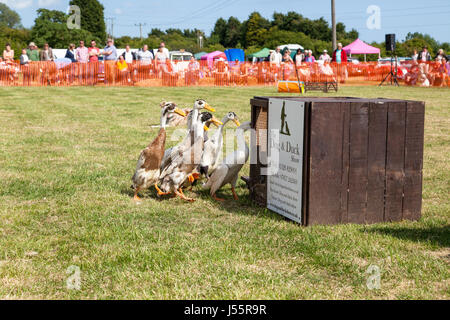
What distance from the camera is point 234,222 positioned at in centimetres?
543

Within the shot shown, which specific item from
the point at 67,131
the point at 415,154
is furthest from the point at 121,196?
the point at 67,131

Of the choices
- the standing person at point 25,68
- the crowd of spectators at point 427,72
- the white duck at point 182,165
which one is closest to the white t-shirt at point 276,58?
the crowd of spectators at point 427,72

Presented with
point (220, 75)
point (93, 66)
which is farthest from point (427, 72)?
point (93, 66)

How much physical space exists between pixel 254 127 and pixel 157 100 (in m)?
13.1

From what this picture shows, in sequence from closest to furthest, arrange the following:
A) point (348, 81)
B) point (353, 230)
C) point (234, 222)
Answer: point (353, 230) → point (234, 222) → point (348, 81)

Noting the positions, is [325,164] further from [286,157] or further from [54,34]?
[54,34]

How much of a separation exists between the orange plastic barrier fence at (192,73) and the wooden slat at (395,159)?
23.0 meters

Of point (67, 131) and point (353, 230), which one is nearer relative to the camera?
point (353, 230)

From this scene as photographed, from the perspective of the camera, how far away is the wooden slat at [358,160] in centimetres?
509

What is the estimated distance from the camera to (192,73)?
29.6m

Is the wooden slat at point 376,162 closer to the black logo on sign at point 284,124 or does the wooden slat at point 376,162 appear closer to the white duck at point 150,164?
the black logo on sign at point 284,124

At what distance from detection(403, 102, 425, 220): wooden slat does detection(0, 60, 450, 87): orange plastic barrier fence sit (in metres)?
22.9

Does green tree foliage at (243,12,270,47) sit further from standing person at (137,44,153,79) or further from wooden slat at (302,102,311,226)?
wooden slat at (302,102,311,226)
